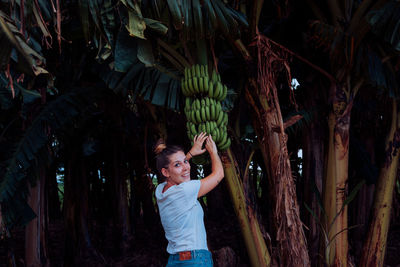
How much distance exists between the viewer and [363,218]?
630 cm

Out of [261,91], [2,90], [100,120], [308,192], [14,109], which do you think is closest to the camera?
[261,91]

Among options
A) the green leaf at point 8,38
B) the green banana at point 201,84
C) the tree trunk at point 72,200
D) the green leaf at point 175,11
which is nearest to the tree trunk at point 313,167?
the green banana at point 201,84

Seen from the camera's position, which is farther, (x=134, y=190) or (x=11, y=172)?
(x=134, y=190)

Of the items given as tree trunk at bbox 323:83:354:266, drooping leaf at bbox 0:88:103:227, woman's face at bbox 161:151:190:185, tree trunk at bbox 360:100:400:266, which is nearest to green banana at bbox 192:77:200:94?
woman's face at bbox 161:151:190:185

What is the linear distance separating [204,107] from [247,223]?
5.72 ft

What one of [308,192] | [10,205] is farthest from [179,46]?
[308,192]

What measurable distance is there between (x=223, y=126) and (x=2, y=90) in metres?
2.16

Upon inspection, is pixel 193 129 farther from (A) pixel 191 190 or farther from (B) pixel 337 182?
(B) pixel 337 182

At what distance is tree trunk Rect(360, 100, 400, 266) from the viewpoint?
413 centimetres

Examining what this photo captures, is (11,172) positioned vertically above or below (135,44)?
below

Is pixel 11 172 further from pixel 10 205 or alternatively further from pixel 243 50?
pixel 243 50

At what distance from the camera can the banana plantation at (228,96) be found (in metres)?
2.65

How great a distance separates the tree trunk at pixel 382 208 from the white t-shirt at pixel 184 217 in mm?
2795

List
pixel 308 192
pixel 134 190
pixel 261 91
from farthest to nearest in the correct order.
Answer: pixel 134 190, pixel 308 192, pixel 261 91
